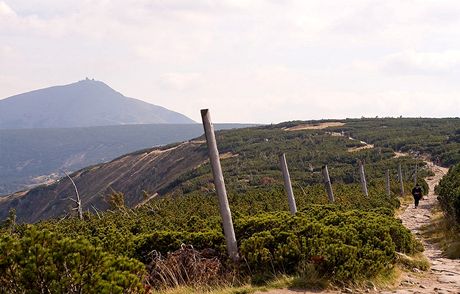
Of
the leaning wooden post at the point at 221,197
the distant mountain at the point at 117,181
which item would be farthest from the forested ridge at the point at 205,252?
the distant mountain at the point at 117,181

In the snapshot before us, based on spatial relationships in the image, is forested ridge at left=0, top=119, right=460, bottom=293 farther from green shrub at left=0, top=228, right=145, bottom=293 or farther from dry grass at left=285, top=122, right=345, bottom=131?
dry grass at left=285, top=122, right=345, bottom=131

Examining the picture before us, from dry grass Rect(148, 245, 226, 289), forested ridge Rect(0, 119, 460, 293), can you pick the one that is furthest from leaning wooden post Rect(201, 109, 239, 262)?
dry grass Rect(148, 245, 226, 289)

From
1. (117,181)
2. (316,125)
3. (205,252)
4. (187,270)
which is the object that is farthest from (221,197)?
(316,125)

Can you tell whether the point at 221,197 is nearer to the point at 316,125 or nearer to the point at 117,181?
the point at 117,181

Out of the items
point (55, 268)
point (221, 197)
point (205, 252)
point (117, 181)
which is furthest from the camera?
point (117, 181)

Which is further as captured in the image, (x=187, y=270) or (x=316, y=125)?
(x=316, y=125)

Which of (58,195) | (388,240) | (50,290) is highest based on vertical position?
(50,290)

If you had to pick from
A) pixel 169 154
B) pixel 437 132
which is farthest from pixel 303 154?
pixel 169 154

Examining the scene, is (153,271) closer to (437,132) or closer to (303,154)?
(303,154)

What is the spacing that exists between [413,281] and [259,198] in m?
15.9

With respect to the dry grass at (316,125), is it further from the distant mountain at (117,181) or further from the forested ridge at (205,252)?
the forested ridge at (205,252)

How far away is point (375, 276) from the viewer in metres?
7.84

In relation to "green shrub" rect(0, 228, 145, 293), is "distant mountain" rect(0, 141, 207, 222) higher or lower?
lower

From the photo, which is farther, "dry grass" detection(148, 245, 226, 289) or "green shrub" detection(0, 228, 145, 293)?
"dry grass" detection(148, 245, 226, 289)
